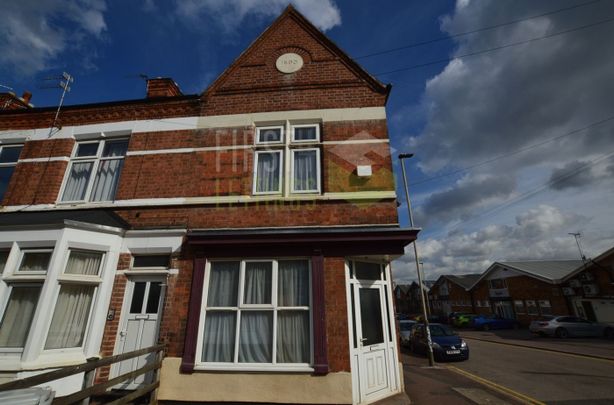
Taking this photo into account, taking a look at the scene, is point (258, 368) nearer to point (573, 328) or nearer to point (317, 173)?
point (317, 173)

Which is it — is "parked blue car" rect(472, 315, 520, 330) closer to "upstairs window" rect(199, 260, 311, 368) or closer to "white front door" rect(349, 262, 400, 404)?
"white front door" rect(349, 262, 400, 404)

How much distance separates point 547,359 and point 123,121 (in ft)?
63.5

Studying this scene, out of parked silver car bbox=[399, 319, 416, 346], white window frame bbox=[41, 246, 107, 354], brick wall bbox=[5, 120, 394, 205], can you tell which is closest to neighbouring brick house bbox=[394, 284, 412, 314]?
parked silver car bbox=[399, 319, 416, 346]

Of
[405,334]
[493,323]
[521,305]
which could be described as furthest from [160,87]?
[521,305]

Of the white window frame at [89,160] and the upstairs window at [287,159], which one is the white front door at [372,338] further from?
the white window frame at [89,160]

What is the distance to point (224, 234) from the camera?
6.37 metres

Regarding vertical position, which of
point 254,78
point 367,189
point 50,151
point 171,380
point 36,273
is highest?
point 254,78

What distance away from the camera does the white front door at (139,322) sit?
6.20 meters

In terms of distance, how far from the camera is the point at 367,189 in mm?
7105

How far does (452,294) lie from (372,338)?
151 ft

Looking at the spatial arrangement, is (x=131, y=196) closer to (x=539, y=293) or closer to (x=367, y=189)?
(x=367, y=189)

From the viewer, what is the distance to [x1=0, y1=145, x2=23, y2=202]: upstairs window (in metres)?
8.69

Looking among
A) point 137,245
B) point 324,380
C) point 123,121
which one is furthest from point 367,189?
point 123,121

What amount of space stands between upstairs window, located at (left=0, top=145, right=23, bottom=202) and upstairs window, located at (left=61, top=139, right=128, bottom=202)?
2111mm
